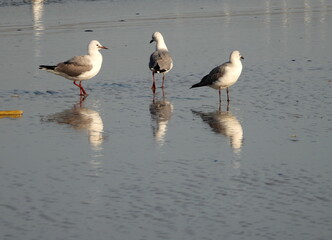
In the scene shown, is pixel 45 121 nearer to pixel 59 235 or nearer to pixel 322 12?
pixel 59 235

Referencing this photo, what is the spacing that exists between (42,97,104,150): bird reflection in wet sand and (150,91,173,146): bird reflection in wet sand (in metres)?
0.75

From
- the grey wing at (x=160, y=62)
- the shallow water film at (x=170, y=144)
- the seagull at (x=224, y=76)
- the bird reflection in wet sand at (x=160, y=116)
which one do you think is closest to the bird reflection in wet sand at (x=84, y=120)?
the shallow water film at (x=170, y=144)

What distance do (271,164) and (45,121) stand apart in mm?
4077

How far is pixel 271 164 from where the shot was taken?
983 centimetres

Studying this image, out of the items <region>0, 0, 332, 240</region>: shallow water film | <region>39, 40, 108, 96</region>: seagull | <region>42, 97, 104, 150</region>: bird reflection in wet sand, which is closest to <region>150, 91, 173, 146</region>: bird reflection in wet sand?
<region>0, 0, 332, 240</region>: shallow water film

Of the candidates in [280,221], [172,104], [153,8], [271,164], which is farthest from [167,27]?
[280,221]

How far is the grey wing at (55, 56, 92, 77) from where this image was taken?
50.1ft

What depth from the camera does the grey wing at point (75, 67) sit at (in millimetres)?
15281

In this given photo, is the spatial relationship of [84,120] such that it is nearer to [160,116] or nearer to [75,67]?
[160,116]

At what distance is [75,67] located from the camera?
15.3 metres

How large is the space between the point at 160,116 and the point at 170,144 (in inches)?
75.1

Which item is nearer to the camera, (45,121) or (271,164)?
(271,164)

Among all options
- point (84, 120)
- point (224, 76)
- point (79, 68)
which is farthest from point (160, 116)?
point (79, 68)

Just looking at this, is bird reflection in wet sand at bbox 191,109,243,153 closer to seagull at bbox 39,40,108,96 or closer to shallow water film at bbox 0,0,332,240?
shallow water film at bbox 0,0,332,240
